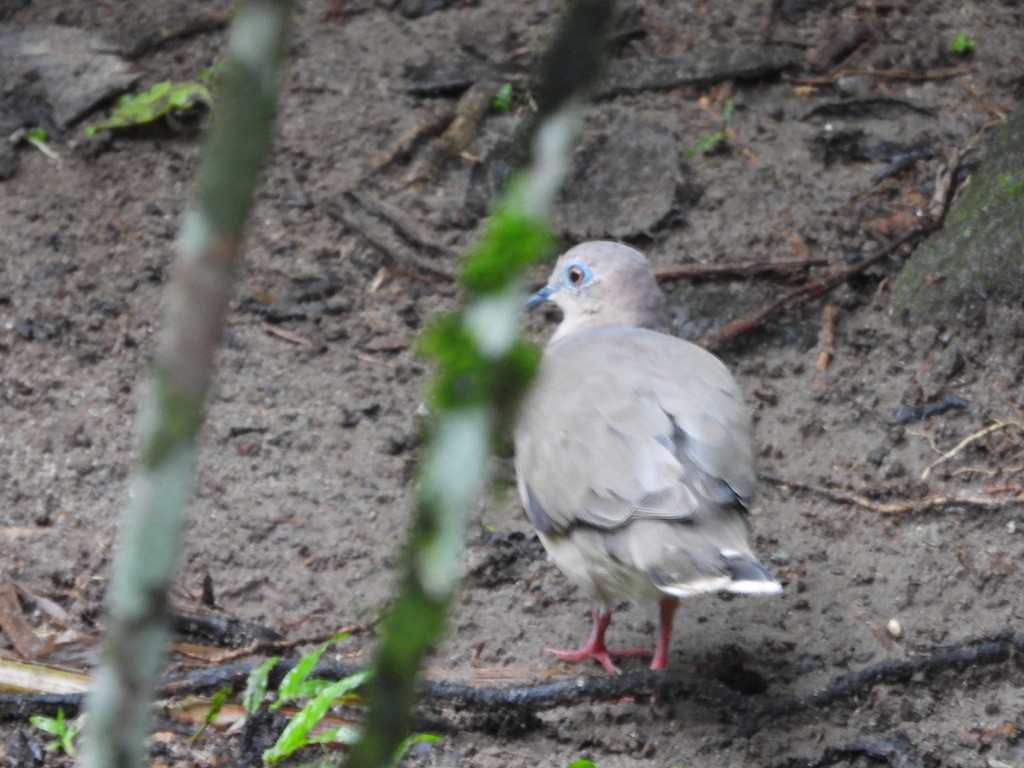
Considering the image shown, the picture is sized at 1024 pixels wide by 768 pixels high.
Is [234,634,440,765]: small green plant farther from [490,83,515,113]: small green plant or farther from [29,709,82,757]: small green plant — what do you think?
[490,83,515,113]: small green plant

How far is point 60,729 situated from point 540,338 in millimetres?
3008

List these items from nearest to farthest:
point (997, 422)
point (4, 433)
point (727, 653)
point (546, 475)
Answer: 1. point (546, 475)
2. point (727, 653)
3. point (997, 422)
4. point (4, 433)

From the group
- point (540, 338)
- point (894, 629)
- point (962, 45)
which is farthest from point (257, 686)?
point (962, 45)

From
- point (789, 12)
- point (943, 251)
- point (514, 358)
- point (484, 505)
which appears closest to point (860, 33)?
point (789, 12)

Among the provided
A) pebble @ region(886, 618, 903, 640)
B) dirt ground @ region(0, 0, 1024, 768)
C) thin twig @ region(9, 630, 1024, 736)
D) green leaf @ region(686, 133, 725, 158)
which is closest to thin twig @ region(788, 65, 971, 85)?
dirt ground @ region(0, 0, 1024, 768)

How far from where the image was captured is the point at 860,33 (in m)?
7.21

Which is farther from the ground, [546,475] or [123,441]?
[546,475]

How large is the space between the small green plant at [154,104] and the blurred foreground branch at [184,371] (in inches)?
236

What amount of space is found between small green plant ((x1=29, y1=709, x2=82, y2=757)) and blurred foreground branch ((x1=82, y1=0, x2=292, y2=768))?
2.55 m

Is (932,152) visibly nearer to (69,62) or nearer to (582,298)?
(582,298)

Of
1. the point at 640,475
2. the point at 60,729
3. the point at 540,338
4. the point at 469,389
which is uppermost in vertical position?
the point at 469,389

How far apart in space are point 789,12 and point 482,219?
2286mm

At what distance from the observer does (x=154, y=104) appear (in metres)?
6.88

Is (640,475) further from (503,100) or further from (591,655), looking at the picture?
(503,100)
